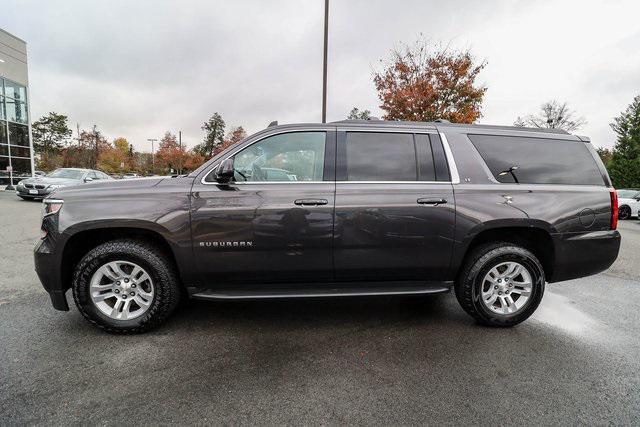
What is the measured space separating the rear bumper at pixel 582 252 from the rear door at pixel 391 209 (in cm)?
114

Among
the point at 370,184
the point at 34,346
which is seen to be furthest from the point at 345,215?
the point at 34,346

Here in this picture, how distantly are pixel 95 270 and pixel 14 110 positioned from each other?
2938 centimetres

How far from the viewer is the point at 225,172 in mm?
2938

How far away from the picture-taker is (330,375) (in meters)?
2.46

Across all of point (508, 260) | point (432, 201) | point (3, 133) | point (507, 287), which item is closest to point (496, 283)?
point (507, 287)

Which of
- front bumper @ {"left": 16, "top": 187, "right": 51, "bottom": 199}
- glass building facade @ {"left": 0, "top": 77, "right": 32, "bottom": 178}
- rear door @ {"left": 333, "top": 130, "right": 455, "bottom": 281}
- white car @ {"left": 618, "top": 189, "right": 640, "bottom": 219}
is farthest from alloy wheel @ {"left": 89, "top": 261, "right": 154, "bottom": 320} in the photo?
glass building facade @ {"left": 0, "top": 77, "right": 32, "bottom": 178}

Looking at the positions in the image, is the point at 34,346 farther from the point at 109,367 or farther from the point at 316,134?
the point at 316,134

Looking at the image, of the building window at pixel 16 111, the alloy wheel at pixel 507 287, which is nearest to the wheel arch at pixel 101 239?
the alloy wheel at pixel 507 287

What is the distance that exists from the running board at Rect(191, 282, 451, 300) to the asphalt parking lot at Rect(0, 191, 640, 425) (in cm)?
37

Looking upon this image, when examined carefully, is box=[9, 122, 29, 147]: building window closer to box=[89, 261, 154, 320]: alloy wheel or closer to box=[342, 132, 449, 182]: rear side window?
box=[89, 261, 154, 320]: alloy wheel

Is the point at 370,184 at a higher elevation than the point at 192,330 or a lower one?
higher

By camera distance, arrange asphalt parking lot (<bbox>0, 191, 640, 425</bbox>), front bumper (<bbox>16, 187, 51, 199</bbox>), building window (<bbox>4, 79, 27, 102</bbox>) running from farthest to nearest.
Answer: building window (<bbox>4, 79, 27, 102</bbox>) → front bumper (<bbox>16, 187, 51, 199</bbox>) → asphalt parking lot (<bbox>0, 191, 640, 425</bbox>)

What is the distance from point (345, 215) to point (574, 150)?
2.50 metres

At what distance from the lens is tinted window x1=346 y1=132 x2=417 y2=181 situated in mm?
3166
